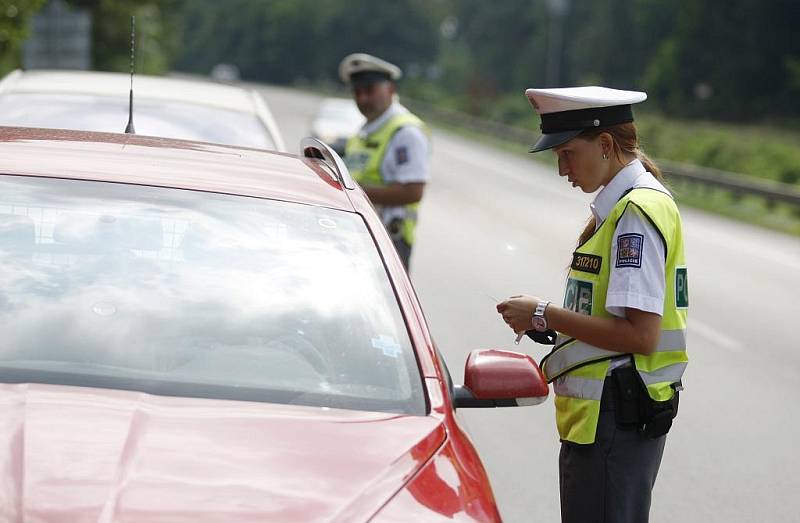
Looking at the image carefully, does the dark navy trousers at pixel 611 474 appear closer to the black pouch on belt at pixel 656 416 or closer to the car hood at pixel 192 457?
the black pouch on belt at pixel 656 416

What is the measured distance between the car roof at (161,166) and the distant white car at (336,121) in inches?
1148

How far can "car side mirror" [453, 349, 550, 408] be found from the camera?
364 cm

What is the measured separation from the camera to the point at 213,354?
139 inches

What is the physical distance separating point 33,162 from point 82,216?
0.29 metres

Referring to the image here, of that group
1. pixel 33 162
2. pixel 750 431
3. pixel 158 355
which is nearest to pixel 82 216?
pixel 33 162

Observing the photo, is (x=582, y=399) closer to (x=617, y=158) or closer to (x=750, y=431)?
(x=617, y=158)

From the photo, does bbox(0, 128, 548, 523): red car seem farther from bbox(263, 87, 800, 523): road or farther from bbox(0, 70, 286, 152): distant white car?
bbox(0, 70, 286, 152): distant white car

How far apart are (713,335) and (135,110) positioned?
19.8ft

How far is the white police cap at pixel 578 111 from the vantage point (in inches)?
153

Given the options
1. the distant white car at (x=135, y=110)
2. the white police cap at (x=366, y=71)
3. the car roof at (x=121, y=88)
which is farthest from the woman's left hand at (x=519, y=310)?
the white police cap at (x=366, y=71)

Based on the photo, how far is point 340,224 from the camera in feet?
13.3

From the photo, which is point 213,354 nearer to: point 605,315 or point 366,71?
point 605,315

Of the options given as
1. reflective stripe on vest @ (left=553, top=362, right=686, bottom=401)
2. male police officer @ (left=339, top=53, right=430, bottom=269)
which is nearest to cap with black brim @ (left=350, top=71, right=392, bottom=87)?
male police officer @ (left=339, top=53, right=430, bottom=269)

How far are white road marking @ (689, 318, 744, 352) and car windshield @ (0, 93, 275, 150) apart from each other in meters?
5.11
